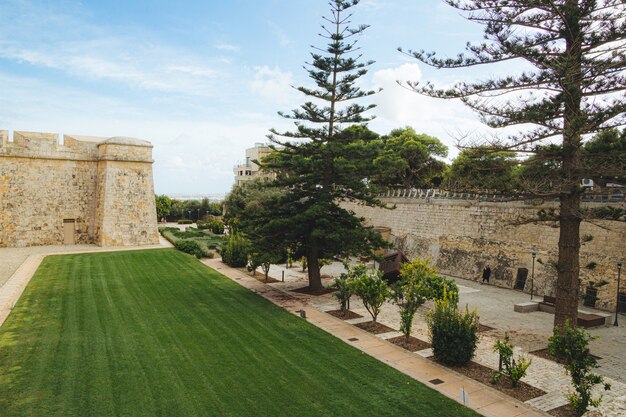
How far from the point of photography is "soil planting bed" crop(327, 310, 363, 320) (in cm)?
1277

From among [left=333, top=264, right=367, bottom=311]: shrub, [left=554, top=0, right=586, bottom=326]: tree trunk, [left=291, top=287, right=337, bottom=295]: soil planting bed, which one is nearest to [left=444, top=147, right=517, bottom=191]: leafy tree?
[left=554, top=0, right=586, bottom=326]: tree trunk

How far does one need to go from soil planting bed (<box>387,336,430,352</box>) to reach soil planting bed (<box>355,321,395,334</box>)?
Result: 632 millimetres

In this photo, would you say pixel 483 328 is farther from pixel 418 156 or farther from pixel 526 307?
pixel 418 156

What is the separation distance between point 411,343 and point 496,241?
11364 mm

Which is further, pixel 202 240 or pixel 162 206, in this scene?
pixel 162 206

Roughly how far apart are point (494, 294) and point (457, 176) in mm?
8273

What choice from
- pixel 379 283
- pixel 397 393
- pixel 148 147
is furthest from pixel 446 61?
pixel 148 147

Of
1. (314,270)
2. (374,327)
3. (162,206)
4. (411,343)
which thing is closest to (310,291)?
(314,270)

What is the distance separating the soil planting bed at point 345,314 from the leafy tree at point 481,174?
4.82 m

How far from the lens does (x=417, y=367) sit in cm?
892

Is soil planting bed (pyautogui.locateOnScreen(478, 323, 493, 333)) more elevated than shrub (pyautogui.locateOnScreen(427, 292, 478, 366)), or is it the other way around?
shrub (pyautogui.locateOnScreen(427, 292, 478, 366))

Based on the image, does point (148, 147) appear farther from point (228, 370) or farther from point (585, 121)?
point (585, 121)

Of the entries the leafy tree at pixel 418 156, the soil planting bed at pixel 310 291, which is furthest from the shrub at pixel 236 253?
the leafy tree at pixel 418 156

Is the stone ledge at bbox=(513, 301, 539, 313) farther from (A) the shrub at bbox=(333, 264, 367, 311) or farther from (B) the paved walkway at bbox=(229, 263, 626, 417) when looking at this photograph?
(A) the shrub at bbox=(333, 264, 367, 311)
